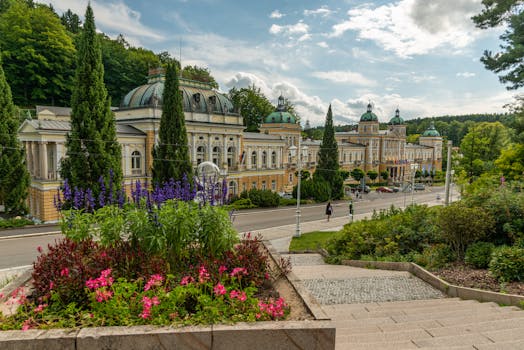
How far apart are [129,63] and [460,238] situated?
188 feet

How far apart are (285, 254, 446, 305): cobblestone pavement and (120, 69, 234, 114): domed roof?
1080 inches

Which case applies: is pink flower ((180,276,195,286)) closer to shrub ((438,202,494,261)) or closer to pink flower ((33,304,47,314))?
pink flower ((33,304,47,314))

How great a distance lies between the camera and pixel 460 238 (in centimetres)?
1031

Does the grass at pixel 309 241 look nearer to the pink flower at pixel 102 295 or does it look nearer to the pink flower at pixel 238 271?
the pink flower at pixel 238 271

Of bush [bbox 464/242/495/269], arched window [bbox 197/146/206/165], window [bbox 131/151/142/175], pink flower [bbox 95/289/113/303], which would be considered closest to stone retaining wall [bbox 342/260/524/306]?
bush [bbox 464/242/495/269]

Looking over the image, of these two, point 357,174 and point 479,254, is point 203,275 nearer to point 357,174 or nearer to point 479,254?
point 479,254

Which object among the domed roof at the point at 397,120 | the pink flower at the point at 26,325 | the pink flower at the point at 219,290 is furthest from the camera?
the domed roof at the point at 397,120

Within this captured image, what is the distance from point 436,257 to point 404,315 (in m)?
4.71

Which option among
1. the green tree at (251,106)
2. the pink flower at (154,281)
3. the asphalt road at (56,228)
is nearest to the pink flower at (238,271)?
the pink flower at (154,281)

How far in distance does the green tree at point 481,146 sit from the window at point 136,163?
3583 centimetres

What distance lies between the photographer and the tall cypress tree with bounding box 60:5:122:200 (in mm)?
21016

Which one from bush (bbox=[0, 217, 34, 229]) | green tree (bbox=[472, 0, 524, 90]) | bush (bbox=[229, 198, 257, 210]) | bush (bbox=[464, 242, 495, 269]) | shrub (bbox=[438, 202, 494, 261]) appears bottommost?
bush (bbox=[229, 198, 257, 210])

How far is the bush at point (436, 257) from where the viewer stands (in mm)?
9945

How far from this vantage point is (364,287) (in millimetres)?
8648
